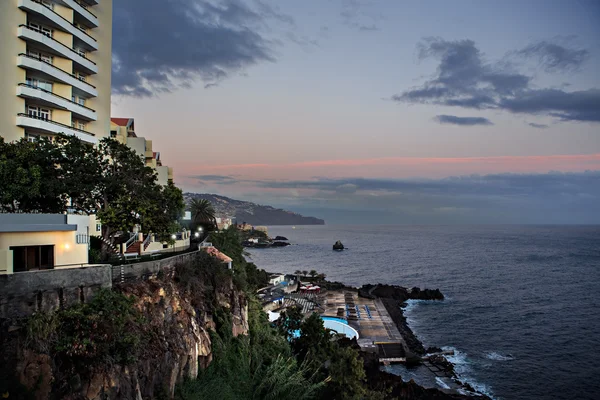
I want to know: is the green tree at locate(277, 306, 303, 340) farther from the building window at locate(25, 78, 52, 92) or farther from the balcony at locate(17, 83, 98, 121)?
the building window at locate(25, 78, 52, 92)

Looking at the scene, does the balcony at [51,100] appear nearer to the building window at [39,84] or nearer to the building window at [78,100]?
the building window at [39,84]

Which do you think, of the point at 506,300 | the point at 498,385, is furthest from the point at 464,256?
the point at 498,385

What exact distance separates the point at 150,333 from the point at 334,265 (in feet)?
366

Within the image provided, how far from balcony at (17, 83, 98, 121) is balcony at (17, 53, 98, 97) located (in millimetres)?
1232

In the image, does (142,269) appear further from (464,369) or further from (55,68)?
(464,369)

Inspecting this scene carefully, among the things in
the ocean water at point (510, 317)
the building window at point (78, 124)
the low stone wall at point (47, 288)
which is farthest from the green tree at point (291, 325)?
the building window at point (78, 124)

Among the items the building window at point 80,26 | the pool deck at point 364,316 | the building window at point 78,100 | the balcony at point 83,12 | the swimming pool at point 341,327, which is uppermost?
the balcony at point 83,12

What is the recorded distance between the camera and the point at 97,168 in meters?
24.5

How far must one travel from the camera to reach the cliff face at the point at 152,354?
13.6 meters

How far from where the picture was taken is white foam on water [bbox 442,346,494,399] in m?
38.1

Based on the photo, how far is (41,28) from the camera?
99.9 ft

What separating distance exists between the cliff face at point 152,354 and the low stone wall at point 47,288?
0.78 metres

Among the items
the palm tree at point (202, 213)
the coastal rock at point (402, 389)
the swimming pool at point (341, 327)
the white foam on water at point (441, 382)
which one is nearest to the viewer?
the coastal rock at point (402, 389)

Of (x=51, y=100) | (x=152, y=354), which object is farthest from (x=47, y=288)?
(x=51, y=100)
